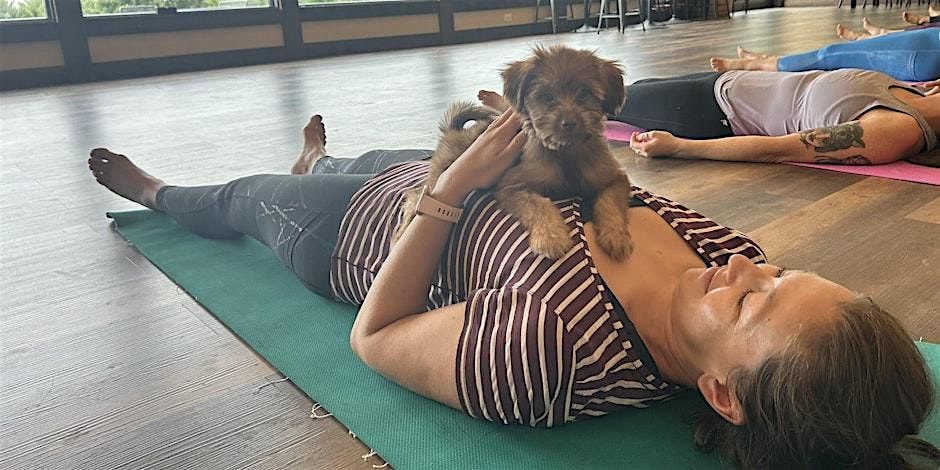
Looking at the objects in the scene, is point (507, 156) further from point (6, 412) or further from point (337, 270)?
point (6, 412)

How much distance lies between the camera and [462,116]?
1802 millimetres

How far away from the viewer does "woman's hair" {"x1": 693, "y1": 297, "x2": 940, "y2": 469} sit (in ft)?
3.37

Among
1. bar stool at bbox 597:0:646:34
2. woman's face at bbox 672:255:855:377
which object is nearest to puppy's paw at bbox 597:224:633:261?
woman's face at bbox 672:255:855:377

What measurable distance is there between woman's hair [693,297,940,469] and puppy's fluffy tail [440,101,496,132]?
933mm

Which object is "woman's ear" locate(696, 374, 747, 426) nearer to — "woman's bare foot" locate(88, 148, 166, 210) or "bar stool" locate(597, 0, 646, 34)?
"woman's bare foot" locate(88, 148, 166, 210)

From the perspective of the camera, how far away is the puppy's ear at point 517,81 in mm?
1600

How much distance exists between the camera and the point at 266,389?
5.20ft

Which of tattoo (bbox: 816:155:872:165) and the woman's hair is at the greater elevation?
the woman's hair

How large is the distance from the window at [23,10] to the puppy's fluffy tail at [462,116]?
7634 millimetres

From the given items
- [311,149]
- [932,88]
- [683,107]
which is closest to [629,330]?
[311,149]

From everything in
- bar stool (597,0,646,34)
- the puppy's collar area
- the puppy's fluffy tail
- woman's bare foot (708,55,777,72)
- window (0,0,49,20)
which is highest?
window (0,0,49,20)

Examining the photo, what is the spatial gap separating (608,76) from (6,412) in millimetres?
1456

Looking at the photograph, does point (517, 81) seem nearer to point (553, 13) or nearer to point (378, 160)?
point (378, 160)

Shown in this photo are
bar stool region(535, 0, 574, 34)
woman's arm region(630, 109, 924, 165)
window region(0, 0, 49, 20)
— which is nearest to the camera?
woman's arm region(630, 109, 924, 165)
